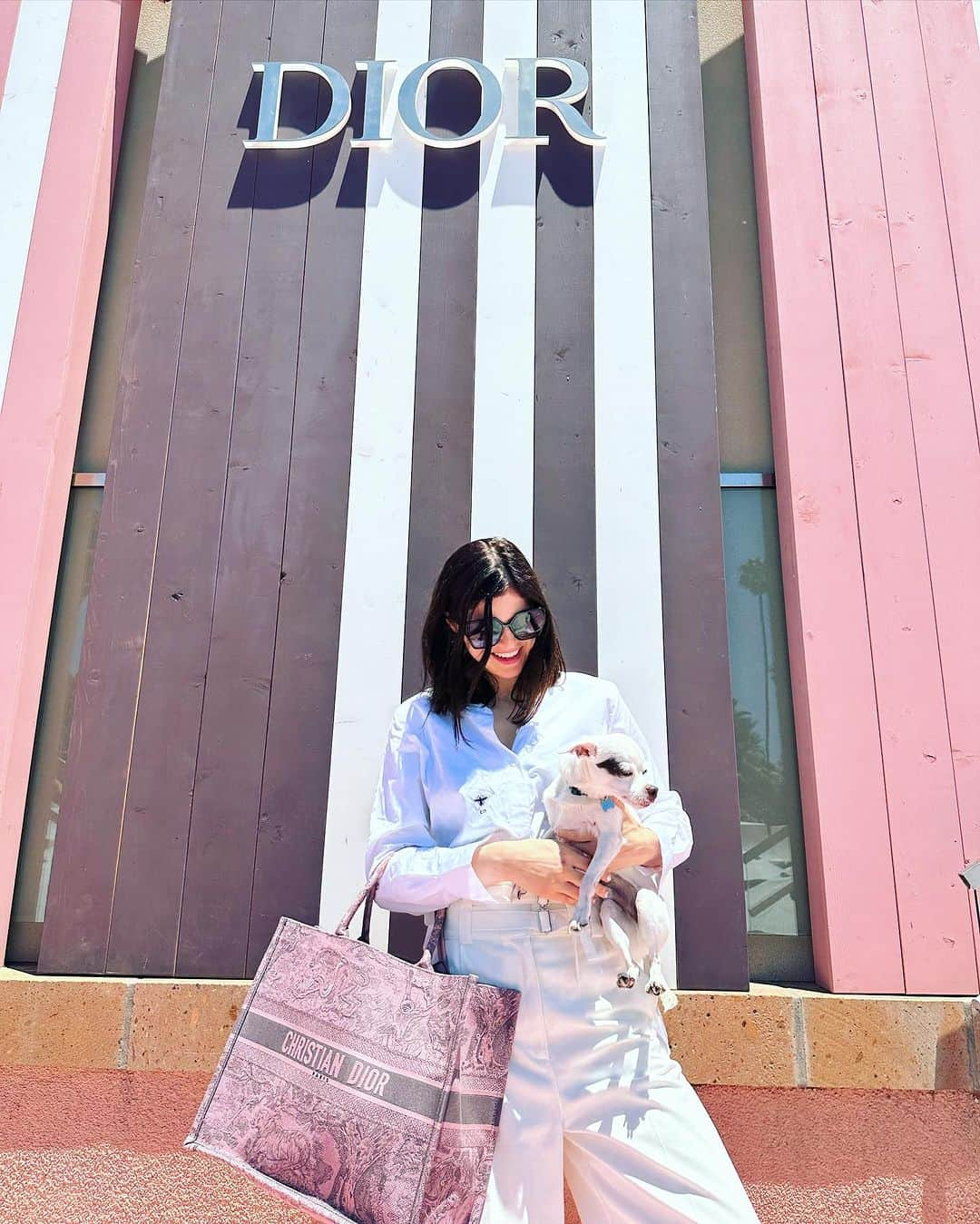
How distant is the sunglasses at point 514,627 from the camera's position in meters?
1.88

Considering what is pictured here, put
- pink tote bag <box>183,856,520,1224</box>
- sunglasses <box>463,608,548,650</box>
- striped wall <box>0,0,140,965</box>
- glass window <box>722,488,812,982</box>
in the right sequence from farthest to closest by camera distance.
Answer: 1. striped wall <box>0,0,140,965</box>
2. glass window <box>722,488,812,982</box>
3. sunglasses <box>463,608,548,650</box>
4. pink tote bag <box>183,856,520,1224</box>

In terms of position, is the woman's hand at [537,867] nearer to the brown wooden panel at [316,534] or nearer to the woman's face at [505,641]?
the woman's face at [505,641]

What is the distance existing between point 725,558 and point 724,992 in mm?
1416

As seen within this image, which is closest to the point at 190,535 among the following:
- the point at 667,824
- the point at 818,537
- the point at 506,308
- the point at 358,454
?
the point at 358,454

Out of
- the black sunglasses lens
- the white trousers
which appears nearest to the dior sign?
the black sunglasses lens

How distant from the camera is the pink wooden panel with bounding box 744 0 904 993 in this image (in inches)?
104

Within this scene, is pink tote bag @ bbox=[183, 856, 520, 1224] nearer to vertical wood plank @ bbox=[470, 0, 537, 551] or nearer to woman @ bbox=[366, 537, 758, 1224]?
woman @ bbox=[366, 537, 758, 1224]

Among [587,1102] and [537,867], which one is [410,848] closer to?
[537,867]

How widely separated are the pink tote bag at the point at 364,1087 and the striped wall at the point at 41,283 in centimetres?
155

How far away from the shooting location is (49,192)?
3.35 metres

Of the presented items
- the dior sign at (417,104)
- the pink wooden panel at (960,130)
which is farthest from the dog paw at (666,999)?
the dior sign at (417,104)

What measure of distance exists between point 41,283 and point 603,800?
2807 millimetres

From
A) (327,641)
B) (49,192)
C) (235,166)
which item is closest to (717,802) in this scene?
(327,641)

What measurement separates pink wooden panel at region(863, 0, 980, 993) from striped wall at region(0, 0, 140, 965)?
2753mm
